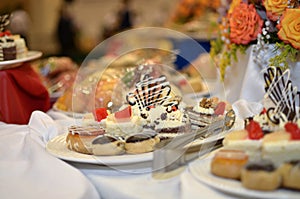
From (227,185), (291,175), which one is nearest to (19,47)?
(227,185)

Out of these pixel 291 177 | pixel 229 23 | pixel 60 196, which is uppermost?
pixel 229 23

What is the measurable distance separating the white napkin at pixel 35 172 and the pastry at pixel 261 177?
0.46 m

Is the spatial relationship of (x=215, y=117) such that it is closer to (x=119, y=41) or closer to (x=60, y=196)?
(x=60, y=196)

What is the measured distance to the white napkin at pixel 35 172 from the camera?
132 centimetres

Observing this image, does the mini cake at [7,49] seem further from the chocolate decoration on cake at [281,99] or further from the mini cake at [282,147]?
the mini cake at [282,147]

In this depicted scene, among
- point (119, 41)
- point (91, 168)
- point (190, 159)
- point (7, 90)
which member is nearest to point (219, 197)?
point (190, 159)

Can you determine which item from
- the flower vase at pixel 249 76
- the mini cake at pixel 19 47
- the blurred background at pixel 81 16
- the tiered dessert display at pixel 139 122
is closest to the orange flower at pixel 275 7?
the flower vase at pixel 249 76

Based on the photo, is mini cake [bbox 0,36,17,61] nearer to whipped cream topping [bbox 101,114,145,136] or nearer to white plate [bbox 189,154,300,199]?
whipped cream topping [bbox 101,114,145,136]

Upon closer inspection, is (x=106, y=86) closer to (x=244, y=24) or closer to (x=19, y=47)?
(x=19, y=47)

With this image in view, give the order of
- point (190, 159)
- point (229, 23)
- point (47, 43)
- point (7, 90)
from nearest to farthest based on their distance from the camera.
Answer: point (190, 159) → point (7, 90) → point (229, 23) → point (47, 43)

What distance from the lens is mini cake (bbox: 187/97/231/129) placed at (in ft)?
5.10

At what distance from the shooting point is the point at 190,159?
1.32 m

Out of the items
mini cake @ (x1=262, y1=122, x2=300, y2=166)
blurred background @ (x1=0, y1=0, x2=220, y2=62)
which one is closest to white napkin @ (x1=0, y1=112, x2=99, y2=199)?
mini cake @ (x1=262, y1=122, x2=300, y2=166)

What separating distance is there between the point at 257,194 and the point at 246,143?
0.53ft
